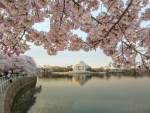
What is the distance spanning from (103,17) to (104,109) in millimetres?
13654

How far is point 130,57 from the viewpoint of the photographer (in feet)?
12.8

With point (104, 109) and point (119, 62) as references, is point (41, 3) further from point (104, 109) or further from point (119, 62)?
point (104, 109)

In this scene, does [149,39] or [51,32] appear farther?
[51,32]

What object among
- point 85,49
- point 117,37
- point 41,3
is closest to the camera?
point 41,3

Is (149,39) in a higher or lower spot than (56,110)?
higher

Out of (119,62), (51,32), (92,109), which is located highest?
(51,32)

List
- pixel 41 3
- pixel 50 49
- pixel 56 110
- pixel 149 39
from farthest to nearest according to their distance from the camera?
pixel 56 110, pixel 50 49, pixel 149 39, pixel 41 3

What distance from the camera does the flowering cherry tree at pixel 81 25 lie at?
9.11 ft

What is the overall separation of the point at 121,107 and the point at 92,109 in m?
2.76

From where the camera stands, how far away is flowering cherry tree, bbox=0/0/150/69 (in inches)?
109

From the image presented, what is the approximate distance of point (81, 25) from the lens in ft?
11.4

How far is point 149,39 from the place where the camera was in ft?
12.3

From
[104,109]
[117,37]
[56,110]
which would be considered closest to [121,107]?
[104,109]

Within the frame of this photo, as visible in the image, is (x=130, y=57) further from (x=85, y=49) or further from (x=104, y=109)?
(x=104, y=109)
